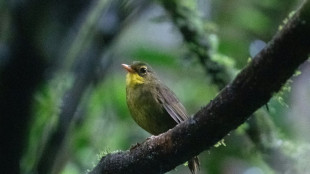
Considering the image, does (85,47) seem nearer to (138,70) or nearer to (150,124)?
(150,124)

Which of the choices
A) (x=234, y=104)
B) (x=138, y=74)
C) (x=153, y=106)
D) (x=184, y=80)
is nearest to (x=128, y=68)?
(x=138, y=74)

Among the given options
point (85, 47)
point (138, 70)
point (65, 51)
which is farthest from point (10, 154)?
point (138, 70)

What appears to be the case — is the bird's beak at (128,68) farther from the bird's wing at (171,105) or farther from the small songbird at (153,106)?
the bird's wing at (171,105)

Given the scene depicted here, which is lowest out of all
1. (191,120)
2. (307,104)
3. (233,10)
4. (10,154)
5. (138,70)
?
(10,154)

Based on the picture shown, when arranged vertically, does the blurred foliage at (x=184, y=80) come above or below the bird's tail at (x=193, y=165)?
above

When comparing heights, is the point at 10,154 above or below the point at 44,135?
A: below

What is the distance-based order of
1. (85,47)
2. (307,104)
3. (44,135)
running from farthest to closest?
(307,104), (85,47), (44,135)

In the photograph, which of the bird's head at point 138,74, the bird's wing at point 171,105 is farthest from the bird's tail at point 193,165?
the bird's head at point 138,74

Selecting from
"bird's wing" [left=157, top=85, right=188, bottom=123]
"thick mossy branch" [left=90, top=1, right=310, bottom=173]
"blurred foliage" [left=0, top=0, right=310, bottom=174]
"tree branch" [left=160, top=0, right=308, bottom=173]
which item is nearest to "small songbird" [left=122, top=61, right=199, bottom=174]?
"bird's wing" [left=157, top=85, right=188, bottom=123]

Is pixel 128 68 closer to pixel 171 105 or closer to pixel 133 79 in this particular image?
pixel 133 79

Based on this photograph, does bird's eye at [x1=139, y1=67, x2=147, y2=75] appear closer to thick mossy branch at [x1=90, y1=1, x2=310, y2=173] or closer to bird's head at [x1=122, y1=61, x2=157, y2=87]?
bird's head at [x1=122, y1=61, x2=157, y2=87]
